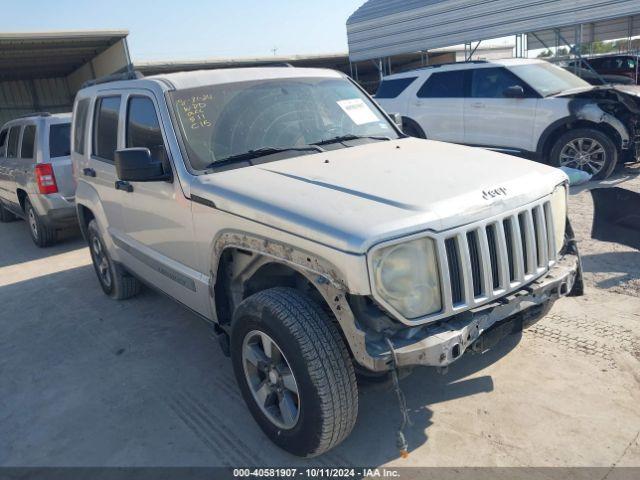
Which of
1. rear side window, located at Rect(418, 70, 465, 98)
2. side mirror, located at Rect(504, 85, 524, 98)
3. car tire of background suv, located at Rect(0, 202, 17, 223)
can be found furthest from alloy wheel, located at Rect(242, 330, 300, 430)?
car tire of background suv, located at Rect(0, 202, 17, 223)

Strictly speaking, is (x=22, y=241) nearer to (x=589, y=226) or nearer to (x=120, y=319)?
(x=120, y=319)

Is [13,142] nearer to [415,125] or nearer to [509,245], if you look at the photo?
[415,125]

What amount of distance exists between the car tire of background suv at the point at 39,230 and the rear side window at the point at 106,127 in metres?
3.38

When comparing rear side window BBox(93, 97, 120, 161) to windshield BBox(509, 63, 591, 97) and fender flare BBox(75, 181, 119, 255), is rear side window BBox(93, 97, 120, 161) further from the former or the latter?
windshield BBox(509, 63, 591, 97)

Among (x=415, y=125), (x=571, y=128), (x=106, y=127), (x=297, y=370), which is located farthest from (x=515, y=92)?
(x=297, y=370)

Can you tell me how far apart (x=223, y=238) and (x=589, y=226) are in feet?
15.6

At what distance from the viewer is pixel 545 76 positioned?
890 cm

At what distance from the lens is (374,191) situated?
2818mm

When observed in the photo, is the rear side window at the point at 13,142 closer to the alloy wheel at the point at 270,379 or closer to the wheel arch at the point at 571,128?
the alloy wheel at the point at 270,379

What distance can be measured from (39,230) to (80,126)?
317cm

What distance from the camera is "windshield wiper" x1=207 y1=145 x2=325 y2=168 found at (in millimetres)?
3492

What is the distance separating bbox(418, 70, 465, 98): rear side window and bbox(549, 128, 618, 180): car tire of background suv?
1.99 meters

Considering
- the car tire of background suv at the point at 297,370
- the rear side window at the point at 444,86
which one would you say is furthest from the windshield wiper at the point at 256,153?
the rear side window at the point at 444,86

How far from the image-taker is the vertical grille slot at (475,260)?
8.63 ft
